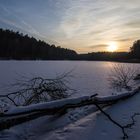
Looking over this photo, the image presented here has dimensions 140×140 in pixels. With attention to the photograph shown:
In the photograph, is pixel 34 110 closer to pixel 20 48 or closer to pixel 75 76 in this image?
pixel 75 76

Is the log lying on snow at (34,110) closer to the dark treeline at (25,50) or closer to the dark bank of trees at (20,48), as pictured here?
the dark treeline at (25,50)

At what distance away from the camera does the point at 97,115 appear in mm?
7223

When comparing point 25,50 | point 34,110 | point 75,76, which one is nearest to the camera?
point 34,110

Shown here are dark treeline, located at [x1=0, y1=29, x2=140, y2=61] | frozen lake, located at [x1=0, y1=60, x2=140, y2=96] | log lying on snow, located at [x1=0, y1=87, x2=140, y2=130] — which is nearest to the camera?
log lying on snow, located at [x1=0, y1=87, x2=140, y2=130]

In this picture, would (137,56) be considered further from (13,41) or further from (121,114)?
(121,114)

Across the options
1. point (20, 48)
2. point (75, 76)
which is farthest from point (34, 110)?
point (20, 48)

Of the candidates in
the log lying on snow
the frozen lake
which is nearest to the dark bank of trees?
the frozen lake

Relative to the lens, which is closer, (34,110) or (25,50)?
(34,110)

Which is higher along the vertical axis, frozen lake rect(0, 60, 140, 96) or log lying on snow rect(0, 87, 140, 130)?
log lying on snow rect(0, 87, 140, 130)

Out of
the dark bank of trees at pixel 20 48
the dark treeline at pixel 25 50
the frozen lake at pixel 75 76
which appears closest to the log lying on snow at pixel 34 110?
the frozen lake at pixel 75 76

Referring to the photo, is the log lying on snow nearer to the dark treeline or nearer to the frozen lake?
the frozen lake

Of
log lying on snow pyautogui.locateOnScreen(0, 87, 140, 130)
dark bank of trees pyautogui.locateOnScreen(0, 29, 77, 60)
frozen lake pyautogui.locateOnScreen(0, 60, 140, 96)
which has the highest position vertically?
dark bank of trees pyautogui.locateOnScreen(0, 29, 77, 60)

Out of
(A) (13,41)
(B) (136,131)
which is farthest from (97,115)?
(A) (13,41)

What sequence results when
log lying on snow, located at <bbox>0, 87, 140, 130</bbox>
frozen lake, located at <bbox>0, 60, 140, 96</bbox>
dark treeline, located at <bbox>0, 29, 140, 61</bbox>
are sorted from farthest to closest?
1. dark treeline, located at <bbox>0, 29, 140, 61</bbox>
2. frozen lake, located at <bbox>0, 60, 140, 96</bbox>
3. log lying on snow, located at <bbox>0, 87, 140, 130</bbox>
